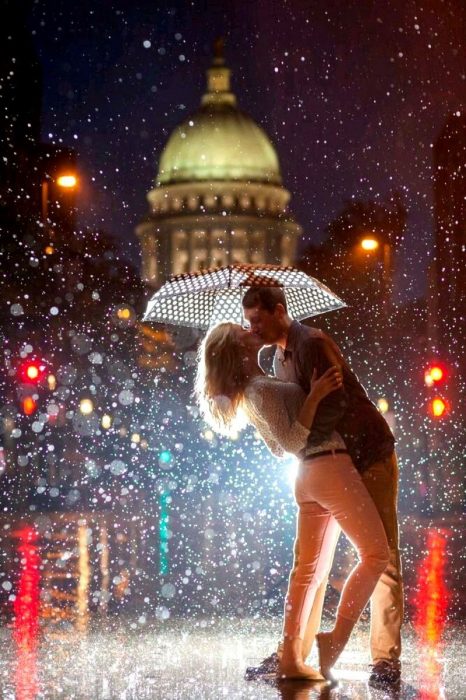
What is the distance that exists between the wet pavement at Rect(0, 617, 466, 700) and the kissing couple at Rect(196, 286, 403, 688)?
0.24 meters

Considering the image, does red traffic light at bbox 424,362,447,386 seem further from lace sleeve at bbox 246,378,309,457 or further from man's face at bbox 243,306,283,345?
lace sleeve at bbox 246,378,309,457

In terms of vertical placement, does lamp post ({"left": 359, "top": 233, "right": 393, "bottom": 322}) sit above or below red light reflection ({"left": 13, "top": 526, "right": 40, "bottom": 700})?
above

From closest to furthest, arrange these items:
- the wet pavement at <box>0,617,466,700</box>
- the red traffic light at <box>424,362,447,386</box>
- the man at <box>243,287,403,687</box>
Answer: the wet pavement at <box>0,617,466,700</box> < the man at <box>243,287,403,687</box> < the red traffic light at <box>424,362,447,386</box>

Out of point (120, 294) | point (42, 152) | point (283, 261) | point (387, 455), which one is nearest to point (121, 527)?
point (387, 455)

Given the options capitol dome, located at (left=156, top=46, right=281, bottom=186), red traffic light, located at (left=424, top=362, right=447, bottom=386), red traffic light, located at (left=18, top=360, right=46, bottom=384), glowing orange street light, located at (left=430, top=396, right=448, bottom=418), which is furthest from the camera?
capitol dome, located at (left=156, top=46, right=281, bottom=186)

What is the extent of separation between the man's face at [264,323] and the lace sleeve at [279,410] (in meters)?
→ 0.23

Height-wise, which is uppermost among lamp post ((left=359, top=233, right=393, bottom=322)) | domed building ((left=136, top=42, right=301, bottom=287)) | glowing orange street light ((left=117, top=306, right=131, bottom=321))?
domed building ((left=136, top=42, right=301, bottom=287))

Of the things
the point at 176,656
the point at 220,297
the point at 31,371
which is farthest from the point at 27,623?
the point at 31,371

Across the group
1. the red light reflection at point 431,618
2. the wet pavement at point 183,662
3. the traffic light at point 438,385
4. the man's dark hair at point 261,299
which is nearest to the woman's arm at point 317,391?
the man's dark hair at point 261,299

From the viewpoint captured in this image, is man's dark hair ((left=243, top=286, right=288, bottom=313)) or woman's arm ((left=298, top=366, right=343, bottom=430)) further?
man's dark hair ((left=243, top=286, right=288, bottom=313))

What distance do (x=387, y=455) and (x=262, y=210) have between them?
100m

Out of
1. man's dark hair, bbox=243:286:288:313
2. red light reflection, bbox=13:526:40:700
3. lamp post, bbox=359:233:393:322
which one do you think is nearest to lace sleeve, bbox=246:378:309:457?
man's dark hair, bbox=243:286:288:313

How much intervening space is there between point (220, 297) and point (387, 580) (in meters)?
2.19

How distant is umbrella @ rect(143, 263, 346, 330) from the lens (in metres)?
7.68
